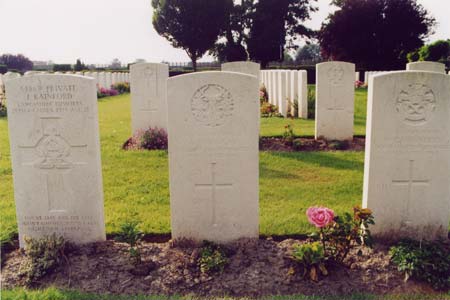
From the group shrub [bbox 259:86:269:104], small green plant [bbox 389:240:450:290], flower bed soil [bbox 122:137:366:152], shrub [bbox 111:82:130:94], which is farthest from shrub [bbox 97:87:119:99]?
small green plant [bbox 389:240:450:290]

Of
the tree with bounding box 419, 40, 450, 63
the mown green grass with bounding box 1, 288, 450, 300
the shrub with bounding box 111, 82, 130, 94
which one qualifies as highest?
the tree with bounding box 419, 40, 450, 63

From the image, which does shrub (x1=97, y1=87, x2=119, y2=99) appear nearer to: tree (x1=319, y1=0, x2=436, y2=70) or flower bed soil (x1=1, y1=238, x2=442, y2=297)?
tree (x1=319, y1=0, x2=436, y2=70)

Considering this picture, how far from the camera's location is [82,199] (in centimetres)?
429

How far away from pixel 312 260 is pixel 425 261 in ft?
3.21

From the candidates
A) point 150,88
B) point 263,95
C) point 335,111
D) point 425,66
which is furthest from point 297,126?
point 263,95

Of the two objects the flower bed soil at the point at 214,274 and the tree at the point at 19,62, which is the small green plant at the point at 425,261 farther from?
the tree at the point at 19,62

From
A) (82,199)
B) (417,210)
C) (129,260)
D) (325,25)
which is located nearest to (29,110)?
(82,199)

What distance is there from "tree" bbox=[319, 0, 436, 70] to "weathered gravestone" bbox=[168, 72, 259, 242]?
1147 inches

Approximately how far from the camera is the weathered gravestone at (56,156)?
4.11m

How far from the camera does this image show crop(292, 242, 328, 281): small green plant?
3.76 meters

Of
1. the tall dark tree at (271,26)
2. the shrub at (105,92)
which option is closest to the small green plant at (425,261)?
the shrub at (105,92)

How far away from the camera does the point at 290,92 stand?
42.4 ft

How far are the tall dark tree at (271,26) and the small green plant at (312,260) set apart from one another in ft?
120

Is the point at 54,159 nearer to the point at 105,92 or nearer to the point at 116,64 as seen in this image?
the point at 105,92
